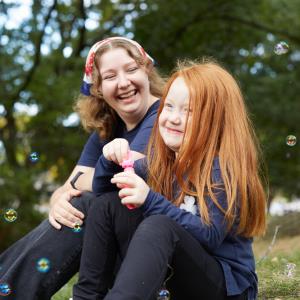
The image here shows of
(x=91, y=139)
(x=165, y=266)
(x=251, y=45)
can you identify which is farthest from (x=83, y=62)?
(x=165, y=266)

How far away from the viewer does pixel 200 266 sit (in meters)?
1.83

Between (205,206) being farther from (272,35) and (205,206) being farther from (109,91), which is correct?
(272,35)

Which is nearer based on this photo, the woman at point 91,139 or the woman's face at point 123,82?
the woman at point 91,139

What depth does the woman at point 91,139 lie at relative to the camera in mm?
2256

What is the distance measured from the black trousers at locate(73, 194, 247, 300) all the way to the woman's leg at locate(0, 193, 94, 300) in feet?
1.00

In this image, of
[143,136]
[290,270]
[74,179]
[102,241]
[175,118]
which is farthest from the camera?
[290,270]

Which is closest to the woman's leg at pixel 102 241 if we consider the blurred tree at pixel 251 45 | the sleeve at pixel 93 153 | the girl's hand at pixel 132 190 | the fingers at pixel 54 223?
the girl's hand at pixel 132 190

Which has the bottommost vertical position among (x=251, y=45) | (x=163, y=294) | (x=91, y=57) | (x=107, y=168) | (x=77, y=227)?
(x=163, y=294)

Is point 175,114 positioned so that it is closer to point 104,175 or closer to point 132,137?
point 104,175

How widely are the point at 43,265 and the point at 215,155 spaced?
0.78 m

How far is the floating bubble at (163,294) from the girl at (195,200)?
0.16ft

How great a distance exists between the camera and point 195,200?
1.97 meters

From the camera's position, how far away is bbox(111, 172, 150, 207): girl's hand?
1834 mm

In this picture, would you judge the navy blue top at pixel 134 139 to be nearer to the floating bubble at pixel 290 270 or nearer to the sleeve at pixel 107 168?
the sleeve at pixel 107 168
